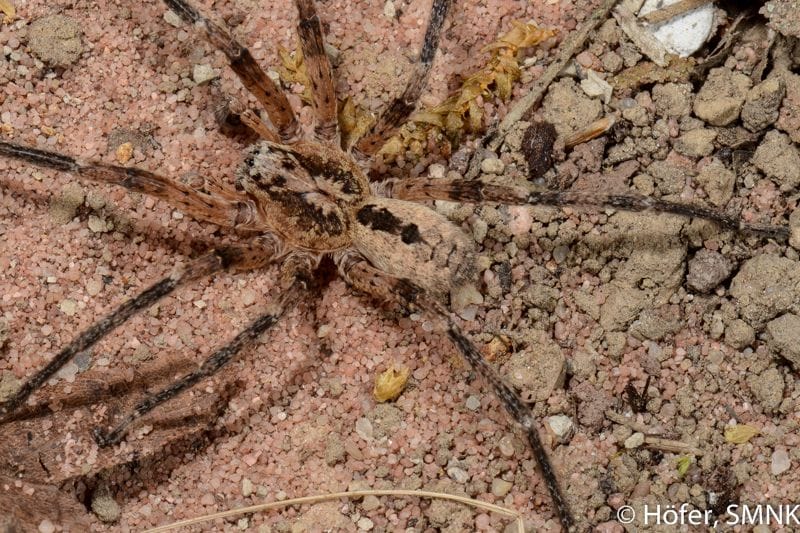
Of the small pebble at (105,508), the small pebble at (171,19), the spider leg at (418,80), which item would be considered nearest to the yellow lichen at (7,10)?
the small pebble at (171,19)

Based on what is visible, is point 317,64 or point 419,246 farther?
point 317,64

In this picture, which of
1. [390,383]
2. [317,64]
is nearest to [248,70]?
[317,64]

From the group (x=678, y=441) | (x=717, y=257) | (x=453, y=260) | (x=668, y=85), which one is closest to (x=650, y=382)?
(x=678, y=441)

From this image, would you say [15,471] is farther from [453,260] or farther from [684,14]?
[684,14]

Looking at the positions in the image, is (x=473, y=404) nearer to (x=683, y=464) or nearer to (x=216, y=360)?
(x=683, y=464)

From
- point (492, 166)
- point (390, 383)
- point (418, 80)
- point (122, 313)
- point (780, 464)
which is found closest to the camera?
point (122, 313)

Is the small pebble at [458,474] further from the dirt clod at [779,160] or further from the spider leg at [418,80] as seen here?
the dirt clod at [779,160]
